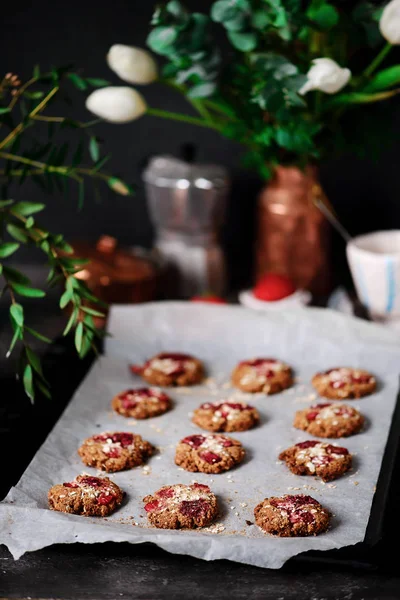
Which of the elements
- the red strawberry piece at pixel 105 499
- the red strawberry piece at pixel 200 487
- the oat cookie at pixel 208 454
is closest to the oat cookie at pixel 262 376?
the oat cookie at pixel 208 454

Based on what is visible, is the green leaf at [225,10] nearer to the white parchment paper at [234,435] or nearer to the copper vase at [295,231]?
the copper vase at [295,231]

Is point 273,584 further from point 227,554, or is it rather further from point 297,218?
point 297,218

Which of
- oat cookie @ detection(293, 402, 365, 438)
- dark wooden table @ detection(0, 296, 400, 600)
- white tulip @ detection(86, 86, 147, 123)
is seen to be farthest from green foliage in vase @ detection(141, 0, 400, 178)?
dark wooden table @ detection(0, 296, 400, 600)

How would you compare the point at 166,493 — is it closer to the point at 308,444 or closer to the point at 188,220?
the point at 308,444

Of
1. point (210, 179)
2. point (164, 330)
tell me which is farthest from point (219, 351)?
point (210, 179)

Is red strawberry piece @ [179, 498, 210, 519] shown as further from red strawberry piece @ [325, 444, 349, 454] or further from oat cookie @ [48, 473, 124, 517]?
red strawberry piece @ [325, 444, 349, 454]

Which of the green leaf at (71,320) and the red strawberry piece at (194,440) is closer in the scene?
the green leaf at (71,320)
